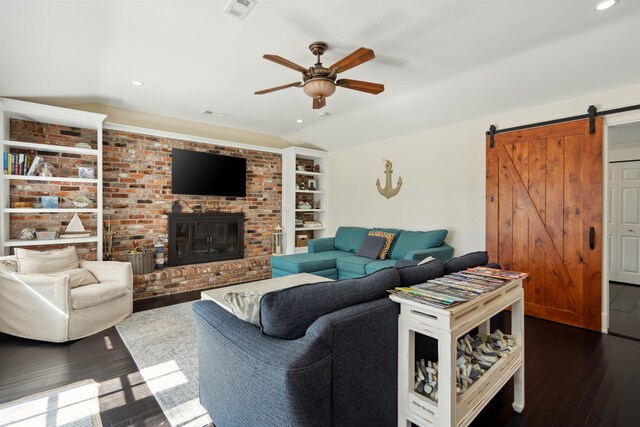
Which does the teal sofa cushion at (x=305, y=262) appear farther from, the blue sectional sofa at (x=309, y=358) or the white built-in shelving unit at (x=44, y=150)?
the blue sectional sofa at (x=309, y=358)

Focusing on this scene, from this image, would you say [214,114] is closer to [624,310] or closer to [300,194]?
[300,194]

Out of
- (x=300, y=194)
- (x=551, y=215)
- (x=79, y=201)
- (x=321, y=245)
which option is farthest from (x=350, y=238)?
(x=79, y=201)

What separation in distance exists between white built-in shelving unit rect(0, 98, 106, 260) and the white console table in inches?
150

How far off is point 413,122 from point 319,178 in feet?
7.94

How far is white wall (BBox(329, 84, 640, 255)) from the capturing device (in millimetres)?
3406

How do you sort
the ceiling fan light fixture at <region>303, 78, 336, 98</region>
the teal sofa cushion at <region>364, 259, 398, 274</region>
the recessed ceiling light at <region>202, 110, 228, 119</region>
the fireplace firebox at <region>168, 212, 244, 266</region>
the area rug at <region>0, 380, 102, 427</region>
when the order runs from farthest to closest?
A: the fireplace firebox at <region>168, 212, 244, 266</region>
the recessed ceiling light at <region>202, 110, 228, 119</region>
the teal sofa cushion at <region>364, 259, 398, 274</region>
the ceiling fan light fixture at <region>303, 78, 336, 98</region>
the area rug at <region>0, 380, 102, 427</region>

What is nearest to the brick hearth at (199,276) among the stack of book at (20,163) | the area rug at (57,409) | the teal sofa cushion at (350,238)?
the teal sofa cushion at (350,238)

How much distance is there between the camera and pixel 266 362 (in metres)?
1.13

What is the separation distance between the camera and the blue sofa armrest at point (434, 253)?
3.53m

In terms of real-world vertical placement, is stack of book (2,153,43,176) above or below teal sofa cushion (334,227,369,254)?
above

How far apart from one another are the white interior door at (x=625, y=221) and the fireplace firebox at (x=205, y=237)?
6.15m

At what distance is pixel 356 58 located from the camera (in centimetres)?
223

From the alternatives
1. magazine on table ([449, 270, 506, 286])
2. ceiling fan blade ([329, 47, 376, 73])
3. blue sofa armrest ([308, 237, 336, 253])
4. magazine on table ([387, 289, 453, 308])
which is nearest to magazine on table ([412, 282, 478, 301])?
magazine on table ([387, 289, 453, 308])

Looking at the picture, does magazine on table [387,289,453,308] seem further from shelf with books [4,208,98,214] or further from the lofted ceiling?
shelf with books [4,208,98,214]
